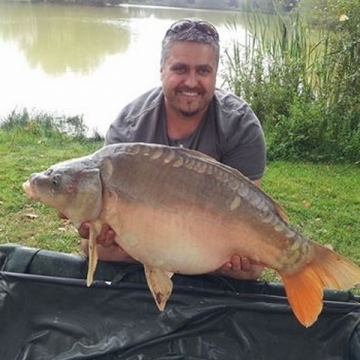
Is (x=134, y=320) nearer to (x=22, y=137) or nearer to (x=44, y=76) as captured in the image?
(x=22, y=137)

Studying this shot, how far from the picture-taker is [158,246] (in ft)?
4.41

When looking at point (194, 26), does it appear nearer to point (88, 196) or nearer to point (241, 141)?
point (241, 141)

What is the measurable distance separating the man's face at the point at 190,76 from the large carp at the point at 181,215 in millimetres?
475

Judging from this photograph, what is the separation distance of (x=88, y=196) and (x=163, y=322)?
62 cm

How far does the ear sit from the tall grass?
284cm

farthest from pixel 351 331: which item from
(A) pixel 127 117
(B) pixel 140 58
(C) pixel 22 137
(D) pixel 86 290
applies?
(B) pixel 140 58

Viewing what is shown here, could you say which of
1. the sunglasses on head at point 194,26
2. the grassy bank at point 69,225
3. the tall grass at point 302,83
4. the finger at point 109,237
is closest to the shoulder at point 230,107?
the sunglasses on head at point 194,26

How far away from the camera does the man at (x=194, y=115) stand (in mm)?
1813

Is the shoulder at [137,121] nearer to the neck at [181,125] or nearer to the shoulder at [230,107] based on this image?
the neck at [181,125]

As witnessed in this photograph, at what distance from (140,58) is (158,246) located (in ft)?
29.5

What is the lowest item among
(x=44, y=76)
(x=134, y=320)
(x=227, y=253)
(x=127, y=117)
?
(x=44, y=76)

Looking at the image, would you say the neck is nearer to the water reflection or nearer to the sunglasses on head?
the sunglasses on head

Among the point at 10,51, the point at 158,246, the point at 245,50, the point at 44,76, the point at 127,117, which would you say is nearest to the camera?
the point at 158,246

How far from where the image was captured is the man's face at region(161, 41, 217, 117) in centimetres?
181
